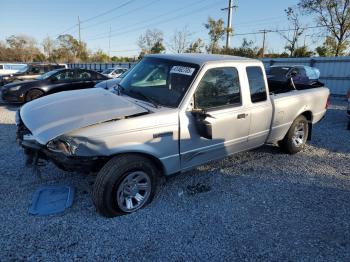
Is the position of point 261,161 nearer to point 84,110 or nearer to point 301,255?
point 301,255

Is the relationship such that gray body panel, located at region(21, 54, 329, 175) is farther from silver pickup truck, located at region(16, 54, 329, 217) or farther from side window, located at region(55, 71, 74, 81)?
side window, located at region(55, 71, 74, 81)

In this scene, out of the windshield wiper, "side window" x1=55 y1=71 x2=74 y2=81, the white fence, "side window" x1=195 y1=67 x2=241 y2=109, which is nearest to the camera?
the windshield wiper

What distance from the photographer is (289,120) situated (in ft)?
17.6

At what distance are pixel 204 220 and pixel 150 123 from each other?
4.46ft

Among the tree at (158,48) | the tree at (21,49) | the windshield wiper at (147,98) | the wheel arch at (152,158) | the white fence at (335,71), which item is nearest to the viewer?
the wheel arch at (152,158)

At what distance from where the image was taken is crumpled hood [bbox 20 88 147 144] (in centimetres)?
306

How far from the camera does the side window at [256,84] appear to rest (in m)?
4.45

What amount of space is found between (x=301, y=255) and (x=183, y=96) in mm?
2250

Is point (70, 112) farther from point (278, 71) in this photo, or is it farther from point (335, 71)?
point (335, 71)

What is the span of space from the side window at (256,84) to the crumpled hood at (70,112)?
192 centimetres

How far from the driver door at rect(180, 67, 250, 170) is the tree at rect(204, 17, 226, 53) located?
2492 centimetres

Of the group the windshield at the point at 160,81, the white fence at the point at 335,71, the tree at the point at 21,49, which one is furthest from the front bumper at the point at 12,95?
the tree at the point at 21,49

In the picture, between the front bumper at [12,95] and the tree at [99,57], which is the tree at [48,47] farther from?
the front bumper at [12,95]

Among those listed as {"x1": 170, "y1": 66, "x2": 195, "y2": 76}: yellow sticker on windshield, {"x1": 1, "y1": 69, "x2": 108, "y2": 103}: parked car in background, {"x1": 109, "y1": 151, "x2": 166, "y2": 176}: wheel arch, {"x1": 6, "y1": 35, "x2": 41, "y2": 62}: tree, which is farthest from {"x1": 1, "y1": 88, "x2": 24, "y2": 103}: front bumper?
{"x1": 6, "y1": 35, "x2": 41, "y2": 62}: tree
